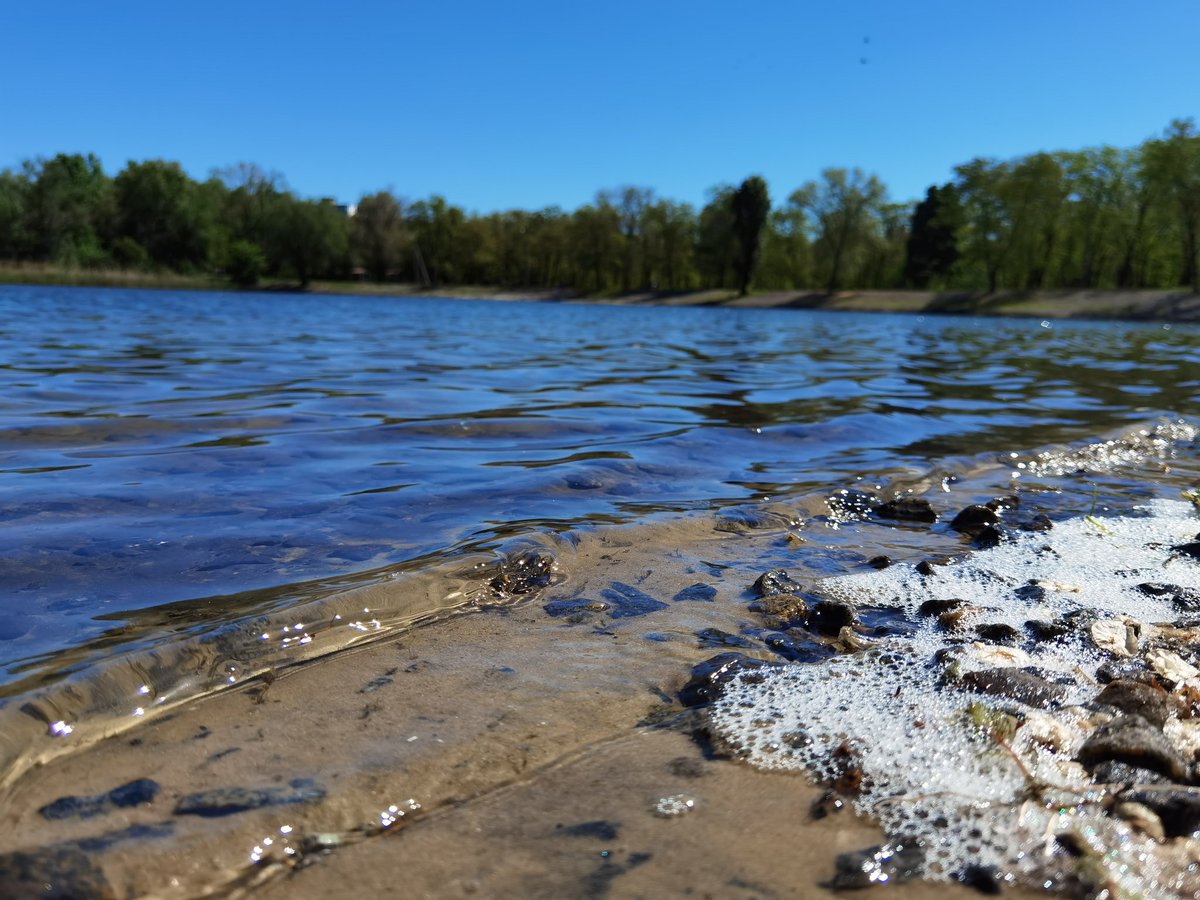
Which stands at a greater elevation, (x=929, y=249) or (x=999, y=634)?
(x=929, y=249)

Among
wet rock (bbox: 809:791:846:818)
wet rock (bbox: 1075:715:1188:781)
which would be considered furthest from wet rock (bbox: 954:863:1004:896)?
wet rock (bbox: 1075:715:1188:781)

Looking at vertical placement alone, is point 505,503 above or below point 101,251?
below

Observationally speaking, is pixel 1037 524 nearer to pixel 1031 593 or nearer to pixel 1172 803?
pixel 1031 593

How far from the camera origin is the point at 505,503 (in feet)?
16.8

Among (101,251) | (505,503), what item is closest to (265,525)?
(505,503)

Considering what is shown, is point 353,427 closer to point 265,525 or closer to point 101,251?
point 265,525

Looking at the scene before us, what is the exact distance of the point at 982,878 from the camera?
170 cm

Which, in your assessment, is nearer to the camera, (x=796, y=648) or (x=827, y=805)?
(x=827, y=805)

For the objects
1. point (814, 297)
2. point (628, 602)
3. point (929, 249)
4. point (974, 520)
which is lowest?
point (628, 602)

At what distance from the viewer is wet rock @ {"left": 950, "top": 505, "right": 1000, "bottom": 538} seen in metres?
4.69

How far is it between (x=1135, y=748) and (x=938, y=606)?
4.33ft

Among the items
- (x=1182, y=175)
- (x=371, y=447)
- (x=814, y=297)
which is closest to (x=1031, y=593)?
(x=371, y=447)

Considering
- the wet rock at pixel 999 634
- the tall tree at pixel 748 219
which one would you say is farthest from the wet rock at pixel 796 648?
the tall tree at pixel 748 219

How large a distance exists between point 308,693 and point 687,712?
1.20 meters
